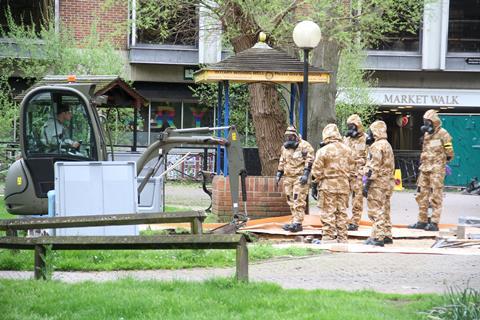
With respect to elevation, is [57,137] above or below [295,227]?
above

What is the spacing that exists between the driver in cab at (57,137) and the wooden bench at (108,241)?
496 centimetres

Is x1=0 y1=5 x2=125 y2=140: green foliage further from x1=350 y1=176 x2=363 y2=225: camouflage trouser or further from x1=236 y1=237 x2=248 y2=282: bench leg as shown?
x1=236 y1=237 x2=248 y2=282: bench leg

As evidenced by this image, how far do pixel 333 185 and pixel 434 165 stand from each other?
318cm

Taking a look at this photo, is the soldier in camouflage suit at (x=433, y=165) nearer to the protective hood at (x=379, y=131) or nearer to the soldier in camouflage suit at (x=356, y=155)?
the soldier in camouflage suit at (x=356, y=155)

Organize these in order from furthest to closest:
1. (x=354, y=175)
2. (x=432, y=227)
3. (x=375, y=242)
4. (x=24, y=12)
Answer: (x=24, y=12)
(x=354, y=175)
(x=432, y=227)
(x=375, y=242)

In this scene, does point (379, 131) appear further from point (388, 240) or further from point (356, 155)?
point (356, 155)

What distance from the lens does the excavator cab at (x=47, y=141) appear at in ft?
48.9

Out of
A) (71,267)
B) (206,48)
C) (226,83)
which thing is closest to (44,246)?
(71,267)

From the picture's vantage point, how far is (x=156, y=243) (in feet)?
28.1

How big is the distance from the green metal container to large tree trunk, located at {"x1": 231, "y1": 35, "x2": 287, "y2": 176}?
39.3 feet

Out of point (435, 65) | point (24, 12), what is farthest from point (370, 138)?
point (24, 12)

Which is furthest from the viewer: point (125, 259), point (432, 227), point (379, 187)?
point (432, 227)

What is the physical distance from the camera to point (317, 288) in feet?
30.7

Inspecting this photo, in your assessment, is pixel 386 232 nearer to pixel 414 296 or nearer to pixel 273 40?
pixel 414 296
